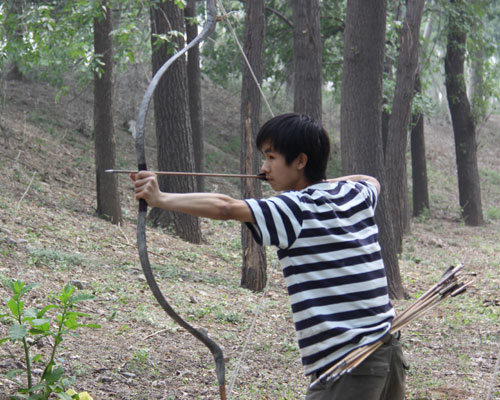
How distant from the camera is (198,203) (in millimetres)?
2174

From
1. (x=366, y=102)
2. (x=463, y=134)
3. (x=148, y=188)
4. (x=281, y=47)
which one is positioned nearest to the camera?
(x=148, y=188)

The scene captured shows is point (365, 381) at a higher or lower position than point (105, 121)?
lower

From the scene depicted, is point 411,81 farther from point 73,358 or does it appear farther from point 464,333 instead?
point 73,358

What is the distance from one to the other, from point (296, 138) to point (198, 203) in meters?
0.45

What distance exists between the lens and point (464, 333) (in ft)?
22.3

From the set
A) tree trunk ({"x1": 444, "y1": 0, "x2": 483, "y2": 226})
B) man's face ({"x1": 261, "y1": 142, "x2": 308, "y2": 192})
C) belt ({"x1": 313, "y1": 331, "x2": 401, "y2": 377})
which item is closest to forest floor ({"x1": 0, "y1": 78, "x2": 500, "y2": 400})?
belt ({"x1": 313, "y1": 331, "x2": 401, "y2": 377})

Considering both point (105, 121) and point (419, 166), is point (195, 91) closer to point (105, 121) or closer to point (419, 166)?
point (105, 121)

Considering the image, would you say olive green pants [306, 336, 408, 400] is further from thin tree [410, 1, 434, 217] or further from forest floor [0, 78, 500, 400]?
thin tree [410, 1, 434, 217]

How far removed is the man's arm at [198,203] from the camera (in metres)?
2.16

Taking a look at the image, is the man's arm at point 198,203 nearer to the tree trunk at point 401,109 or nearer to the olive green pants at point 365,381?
the olive green pants at point 365,381

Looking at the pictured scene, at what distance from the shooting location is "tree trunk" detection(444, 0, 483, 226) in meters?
16.2

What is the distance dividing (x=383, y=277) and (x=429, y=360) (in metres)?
3.69

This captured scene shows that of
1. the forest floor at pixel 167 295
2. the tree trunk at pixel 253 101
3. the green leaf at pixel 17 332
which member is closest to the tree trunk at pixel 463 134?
the forest floor at pixel 167 295

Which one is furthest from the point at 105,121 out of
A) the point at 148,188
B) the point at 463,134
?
the point at 463,134
